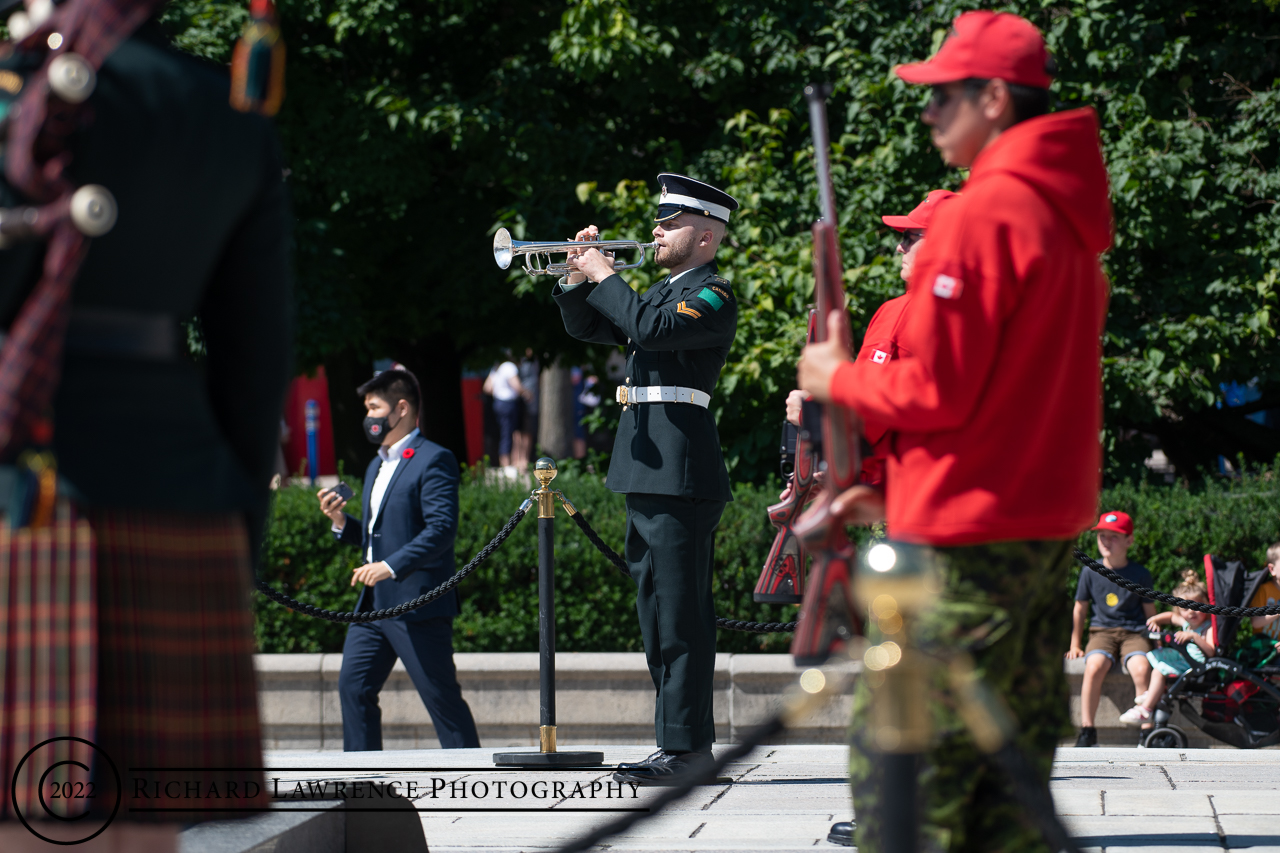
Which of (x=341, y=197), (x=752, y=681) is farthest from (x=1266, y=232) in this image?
(x=341, y=197)

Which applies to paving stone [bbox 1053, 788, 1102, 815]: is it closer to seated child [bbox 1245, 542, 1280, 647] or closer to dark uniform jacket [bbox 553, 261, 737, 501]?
dark uniform jacket [bbox 553, 261, 737, 501]

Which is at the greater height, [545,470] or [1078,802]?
[545,470]

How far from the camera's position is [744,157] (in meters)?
11.4

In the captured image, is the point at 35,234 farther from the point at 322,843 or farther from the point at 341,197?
the point at 341,197

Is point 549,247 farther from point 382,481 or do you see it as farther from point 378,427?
point 382,481

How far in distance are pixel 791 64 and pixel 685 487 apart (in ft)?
23.6

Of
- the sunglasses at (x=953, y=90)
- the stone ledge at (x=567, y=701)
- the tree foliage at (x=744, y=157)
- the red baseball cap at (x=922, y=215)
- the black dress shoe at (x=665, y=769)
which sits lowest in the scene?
the stone ledge at (x=567, y=701)

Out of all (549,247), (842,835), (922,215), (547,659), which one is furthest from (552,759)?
(922,215)

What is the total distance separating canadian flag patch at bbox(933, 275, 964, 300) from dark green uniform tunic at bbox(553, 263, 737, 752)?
2.86m

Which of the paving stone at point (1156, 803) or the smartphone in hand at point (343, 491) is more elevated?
the smartphone in hand at point (343, 491)

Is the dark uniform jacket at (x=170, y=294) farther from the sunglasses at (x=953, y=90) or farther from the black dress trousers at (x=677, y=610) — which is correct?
the black dress trousers at (x=677, y=610)

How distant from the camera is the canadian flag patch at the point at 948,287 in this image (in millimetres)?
2756

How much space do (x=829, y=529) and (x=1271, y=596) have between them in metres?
6.41

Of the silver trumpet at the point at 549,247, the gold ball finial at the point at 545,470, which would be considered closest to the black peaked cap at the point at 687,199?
the silver trumpet at the point at 549,247
